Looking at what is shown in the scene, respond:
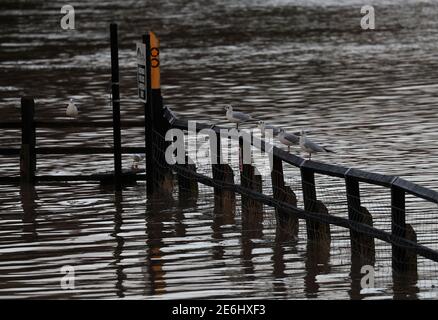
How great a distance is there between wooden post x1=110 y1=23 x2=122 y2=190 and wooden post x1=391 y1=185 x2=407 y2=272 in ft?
20.9

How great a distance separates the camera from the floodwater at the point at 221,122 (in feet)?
43.4

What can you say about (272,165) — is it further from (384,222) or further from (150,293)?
(150,293)

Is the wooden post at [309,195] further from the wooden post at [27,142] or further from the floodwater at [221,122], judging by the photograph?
the wooden post at [27,142]

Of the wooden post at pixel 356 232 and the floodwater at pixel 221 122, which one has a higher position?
the wooden post at pixel 356 232

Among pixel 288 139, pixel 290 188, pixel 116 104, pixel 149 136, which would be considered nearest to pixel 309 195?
pixel 290 188

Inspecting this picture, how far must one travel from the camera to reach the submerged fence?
1271 cm

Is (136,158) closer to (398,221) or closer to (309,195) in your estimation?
(309,195)

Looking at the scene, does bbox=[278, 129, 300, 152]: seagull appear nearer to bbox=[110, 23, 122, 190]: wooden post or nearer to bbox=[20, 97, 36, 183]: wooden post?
bbox=[110, 23, 122, 190]: wooden post

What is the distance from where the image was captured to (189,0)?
8056cm

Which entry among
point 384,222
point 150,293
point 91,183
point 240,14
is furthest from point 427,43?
point 150,293

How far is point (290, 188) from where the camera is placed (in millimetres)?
15508

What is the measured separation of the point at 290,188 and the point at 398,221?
3.07 metres

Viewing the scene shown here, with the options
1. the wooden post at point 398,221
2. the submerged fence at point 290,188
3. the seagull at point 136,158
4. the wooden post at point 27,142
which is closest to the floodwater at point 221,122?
the submerged fence at point 290,188

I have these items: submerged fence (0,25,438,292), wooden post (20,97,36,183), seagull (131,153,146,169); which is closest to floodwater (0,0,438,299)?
submerged fence (0,25,438,292)
